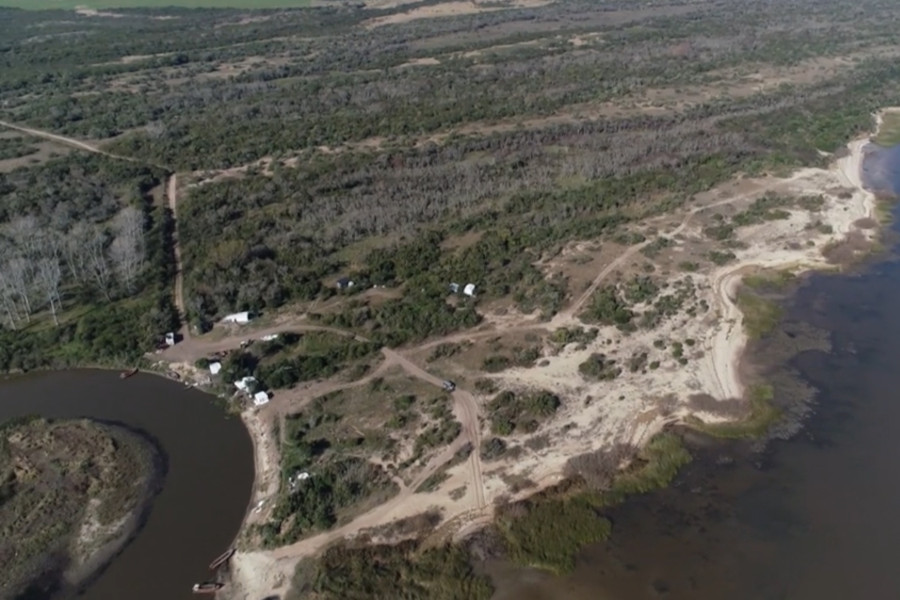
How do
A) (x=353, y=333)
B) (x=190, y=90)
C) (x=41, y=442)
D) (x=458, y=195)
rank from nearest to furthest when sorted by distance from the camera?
(x=41, y=442)
(x=353, y=333)
(x=458, y=195)
(x=190, y=90)

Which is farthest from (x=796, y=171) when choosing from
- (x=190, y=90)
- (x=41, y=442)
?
(x=190, y=90)

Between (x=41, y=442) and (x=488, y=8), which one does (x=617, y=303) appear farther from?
(x=488, y=8)

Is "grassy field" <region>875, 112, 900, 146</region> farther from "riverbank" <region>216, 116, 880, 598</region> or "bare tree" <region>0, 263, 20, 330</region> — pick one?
"bare tree" <region>0, 263, 20, 330</region>

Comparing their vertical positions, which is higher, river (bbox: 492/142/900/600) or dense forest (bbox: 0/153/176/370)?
dense forest (bbox: 0/153/176/370)

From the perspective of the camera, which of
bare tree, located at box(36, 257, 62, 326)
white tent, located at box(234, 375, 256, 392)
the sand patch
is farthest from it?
the sand patch

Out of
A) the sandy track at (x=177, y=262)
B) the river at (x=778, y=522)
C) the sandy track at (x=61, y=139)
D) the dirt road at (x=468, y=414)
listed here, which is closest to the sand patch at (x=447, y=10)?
the sandy track at (x=61, y=139)

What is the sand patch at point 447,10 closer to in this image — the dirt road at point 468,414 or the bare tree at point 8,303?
the bare tree at point 8,303

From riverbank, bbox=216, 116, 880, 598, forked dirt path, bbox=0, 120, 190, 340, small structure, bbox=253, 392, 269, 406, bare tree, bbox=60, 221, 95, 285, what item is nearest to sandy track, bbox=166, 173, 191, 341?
forked dirt path, bbox=0, 120, 190, 340
